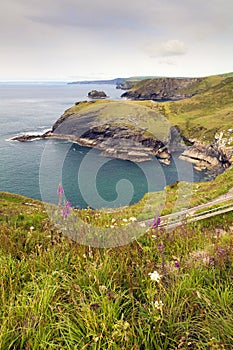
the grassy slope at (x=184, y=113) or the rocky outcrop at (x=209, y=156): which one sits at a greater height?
the grassy slope at (x=184, y=113)

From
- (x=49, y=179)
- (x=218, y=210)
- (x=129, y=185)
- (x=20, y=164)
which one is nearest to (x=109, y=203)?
(x=129, y=185)

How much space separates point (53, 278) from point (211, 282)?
2.51 meters

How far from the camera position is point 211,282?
4.21 metres

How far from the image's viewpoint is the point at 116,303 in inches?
135

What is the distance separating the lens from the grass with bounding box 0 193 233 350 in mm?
3062

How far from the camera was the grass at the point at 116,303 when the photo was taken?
121 inches

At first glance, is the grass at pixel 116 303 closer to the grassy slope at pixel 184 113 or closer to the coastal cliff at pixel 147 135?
the coastal cliff at pixel 147 135

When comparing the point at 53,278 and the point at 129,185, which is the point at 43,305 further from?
the point at 129,185

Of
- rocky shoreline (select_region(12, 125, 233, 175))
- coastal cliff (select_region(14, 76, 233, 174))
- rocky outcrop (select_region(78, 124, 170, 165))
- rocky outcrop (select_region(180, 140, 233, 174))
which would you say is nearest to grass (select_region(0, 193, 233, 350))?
rocky shoreline (select_region(12, 125, 233, 175))

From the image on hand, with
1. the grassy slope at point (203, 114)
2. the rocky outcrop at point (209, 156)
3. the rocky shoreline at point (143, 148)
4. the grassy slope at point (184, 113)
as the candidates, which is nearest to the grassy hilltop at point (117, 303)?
the rocky shoreline at point (143, 148)

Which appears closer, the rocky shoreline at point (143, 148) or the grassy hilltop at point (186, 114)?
the rocky shoreline at point (143, 148)

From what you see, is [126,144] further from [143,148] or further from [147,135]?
[147,135]

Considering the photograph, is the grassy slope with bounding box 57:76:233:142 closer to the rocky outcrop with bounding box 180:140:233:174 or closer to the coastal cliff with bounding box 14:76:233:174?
the coastal cliff with bounding box 14:76:233:174

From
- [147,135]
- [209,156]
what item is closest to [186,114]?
[147,135]
